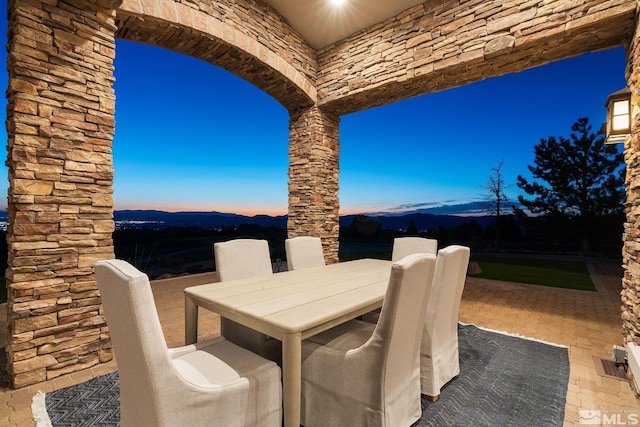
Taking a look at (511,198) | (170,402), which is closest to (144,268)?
(170,402)

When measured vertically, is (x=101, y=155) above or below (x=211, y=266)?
above

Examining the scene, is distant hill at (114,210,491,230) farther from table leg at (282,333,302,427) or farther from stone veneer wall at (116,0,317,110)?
table leg at (282,333,302,427)

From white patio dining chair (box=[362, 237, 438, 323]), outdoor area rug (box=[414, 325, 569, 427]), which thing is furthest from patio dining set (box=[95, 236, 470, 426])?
white patio dining chair (box=[362, 237, 438, 323])

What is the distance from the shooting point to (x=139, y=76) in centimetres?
914

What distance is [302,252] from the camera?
2.88 m

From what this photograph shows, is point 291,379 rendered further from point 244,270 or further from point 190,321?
point 244,270

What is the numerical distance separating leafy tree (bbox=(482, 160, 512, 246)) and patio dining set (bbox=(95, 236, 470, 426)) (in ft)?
32.9

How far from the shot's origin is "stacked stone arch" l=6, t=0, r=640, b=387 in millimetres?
1941

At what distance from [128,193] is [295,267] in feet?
32.0

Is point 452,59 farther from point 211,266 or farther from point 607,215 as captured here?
point 607,215

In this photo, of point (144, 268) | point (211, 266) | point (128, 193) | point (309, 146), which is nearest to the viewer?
point (309, 146)

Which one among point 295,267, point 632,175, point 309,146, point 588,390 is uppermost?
point 309,146

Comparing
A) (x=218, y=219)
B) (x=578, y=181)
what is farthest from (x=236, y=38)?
(x=578, y=181)

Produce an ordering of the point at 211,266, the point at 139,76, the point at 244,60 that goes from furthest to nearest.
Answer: the point at 139,76 < the point at 211,266 < the point at 244,60
